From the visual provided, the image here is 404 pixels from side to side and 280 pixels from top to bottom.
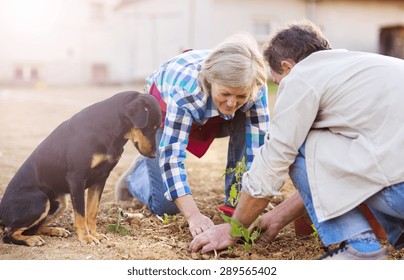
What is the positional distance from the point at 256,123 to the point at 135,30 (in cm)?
199

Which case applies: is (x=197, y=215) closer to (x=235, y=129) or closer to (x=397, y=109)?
(x=235, y=129)

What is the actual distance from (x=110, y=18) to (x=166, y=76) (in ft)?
4.86

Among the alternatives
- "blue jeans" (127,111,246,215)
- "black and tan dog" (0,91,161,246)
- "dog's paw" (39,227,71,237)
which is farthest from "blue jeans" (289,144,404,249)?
"dog's paw" (39,227,71,237)

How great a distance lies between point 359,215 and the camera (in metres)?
2.22

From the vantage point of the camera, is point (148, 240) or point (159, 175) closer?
point (148, 240)

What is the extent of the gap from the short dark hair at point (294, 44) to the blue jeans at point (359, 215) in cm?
37

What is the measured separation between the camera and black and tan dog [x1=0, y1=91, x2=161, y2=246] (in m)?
2.50

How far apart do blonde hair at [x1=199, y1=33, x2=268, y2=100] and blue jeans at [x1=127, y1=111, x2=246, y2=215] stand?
43cm

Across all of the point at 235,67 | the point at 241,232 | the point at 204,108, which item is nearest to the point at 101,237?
the point at 241,232

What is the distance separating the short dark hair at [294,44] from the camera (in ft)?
7.68

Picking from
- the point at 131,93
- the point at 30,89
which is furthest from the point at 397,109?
the point at 30,89

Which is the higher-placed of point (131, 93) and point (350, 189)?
point (131, 93)

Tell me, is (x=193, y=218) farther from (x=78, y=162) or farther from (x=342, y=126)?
(x=342, y=126)
